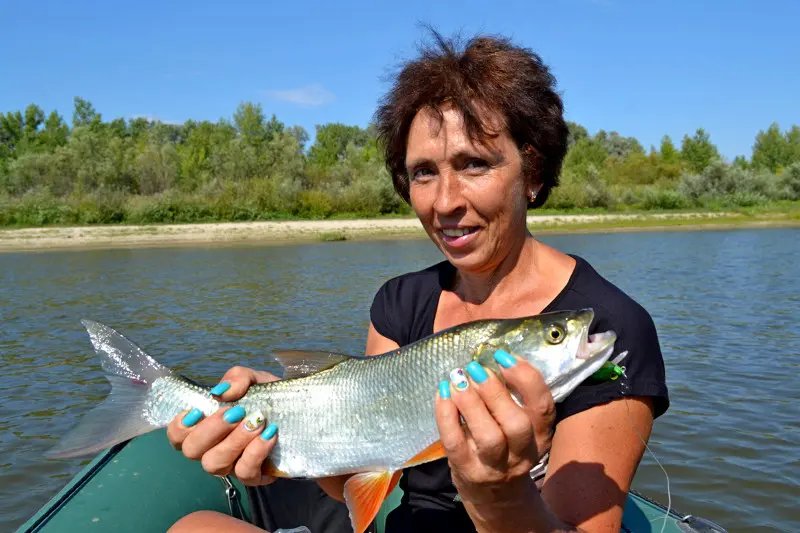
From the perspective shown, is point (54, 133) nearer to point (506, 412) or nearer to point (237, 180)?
point (237, 180)

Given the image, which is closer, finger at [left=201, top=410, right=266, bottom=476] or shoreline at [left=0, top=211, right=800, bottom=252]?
finger at [left=201, top=410, right=266, bottom=476]

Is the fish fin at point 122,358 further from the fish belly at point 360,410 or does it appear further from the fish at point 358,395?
the fish belly at point 360,410

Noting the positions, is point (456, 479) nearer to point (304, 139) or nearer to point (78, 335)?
point (78, 335)

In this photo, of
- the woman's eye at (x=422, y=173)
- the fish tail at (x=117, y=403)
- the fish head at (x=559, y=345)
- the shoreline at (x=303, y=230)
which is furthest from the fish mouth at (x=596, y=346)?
the shoreline at (x=303, y=230)

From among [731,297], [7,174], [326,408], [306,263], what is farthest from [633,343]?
[7,174]

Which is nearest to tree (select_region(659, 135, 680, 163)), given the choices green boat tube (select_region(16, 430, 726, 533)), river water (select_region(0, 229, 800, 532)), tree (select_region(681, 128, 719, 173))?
tree (select_region(681, 128, 719, 173))

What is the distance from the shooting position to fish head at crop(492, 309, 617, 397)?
2127 mm

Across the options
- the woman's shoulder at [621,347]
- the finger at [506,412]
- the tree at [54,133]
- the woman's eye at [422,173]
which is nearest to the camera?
the finger at [506,412]

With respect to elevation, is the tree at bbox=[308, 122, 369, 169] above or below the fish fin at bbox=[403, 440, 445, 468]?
above

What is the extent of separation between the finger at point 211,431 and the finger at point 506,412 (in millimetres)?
1028

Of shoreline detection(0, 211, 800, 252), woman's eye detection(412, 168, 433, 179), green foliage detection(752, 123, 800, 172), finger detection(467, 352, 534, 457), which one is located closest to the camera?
finger detection(467, 352, 534, 457)

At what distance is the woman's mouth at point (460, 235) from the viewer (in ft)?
9.24

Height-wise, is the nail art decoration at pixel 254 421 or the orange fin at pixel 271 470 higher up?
the nail art decoration at pixel 254 421

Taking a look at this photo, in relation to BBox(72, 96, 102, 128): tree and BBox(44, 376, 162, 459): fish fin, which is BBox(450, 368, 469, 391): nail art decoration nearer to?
BBox(44, 376, 162, 459): fish fin
